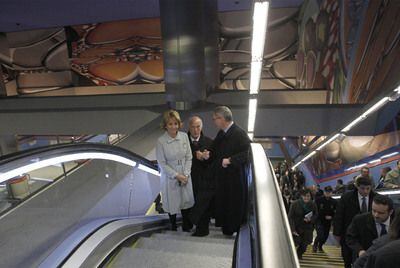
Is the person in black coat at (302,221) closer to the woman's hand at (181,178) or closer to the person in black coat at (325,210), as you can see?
the person in black coat at (325,210)

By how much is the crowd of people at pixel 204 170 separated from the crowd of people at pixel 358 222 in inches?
48.0

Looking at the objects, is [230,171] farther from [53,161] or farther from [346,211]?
[346,211]

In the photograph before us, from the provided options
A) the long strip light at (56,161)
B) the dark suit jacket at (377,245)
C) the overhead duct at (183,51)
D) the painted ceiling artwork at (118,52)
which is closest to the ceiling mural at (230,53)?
the painted ceiling artwork at (118,52)

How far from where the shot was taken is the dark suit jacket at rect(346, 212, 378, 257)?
3.19 metres

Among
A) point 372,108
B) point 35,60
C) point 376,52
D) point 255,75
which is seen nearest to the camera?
point 372,108

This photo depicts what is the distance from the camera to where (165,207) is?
3.37 metres

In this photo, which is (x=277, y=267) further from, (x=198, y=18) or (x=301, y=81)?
(x=301, y=81)

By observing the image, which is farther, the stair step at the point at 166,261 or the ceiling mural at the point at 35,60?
the ceiling mural at the point at 35,60

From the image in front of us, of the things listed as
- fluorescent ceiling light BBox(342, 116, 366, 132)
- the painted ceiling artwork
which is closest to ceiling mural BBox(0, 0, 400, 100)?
the painted ceiling artwork

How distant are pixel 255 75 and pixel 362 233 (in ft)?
12.2

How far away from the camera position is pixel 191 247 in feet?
9.30

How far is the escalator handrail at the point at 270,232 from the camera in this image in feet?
2.99

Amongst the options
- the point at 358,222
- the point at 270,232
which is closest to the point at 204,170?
the point at 358,222

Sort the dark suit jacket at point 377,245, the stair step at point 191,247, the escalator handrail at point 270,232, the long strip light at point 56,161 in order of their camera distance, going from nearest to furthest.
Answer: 1. the escalator handrail at point 270,232
2. the long strip light at point 56,161
3. the dark suit jacket at point 377,245
4. the stair step at point 191,247
